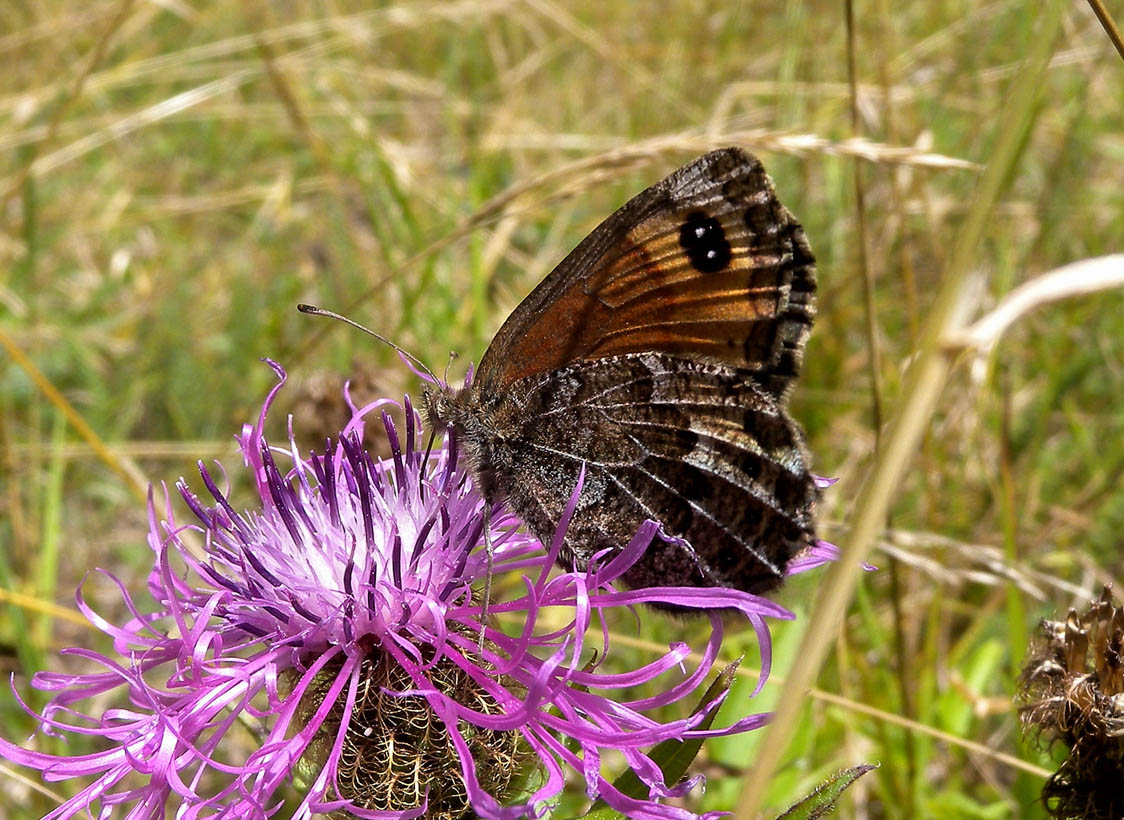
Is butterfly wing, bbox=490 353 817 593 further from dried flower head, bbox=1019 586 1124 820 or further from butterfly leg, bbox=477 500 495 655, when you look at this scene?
dried flower head, bbox=1019 586 1124 820

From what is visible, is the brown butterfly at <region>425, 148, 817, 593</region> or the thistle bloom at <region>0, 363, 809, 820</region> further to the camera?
the brown butterfly at <region>425, 148, 817, 593</region>

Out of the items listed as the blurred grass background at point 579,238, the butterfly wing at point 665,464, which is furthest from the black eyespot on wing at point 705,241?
the blurred grass background at point 579,238

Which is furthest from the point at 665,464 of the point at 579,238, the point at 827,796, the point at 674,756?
the point at 579,238

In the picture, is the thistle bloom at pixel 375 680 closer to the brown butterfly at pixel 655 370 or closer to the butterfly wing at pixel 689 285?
the brown butterfly at pixel 655 370

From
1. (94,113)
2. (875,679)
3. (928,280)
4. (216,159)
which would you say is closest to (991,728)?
(875,679)

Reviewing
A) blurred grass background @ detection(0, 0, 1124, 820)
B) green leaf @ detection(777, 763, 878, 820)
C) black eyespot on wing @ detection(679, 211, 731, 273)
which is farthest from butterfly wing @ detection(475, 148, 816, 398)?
green leaf @ detection(777, 763, 878, 820)

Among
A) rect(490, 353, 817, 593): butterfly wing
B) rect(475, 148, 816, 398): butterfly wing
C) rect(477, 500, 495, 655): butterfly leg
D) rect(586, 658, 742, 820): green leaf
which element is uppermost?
rect(475, 148, 816, 398): butterfly wing

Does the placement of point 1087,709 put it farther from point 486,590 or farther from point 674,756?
point 486,590
